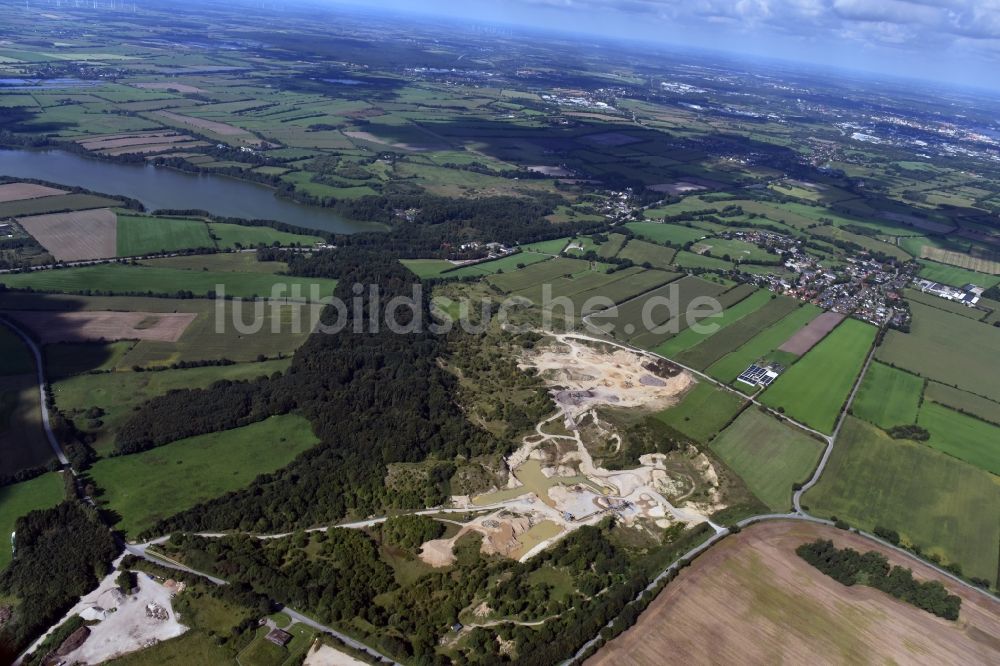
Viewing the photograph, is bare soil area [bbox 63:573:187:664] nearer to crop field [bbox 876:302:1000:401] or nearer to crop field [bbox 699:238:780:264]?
crop field [bbox 876:302:1000:401]

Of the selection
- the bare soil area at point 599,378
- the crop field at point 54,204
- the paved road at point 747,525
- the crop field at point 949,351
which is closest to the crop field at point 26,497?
the paved road at point 747,525

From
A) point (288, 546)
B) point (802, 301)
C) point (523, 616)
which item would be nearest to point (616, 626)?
point (523, 616)

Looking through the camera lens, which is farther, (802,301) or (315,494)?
(802,301)

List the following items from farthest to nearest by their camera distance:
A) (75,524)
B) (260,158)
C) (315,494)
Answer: (260,158) → (315,494) → (75,524)

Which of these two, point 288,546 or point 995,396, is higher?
point 995,396

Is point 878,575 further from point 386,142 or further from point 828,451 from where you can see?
point 386,142

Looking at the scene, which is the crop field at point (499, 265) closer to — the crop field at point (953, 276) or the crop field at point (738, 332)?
the crop field at point (738, 332)

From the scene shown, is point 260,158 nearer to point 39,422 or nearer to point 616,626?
point 39,422
